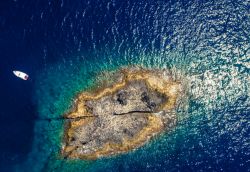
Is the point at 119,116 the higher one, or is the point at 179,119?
the point at 119,116

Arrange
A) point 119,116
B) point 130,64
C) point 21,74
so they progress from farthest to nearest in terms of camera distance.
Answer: point 130,64
point 21,74
point 119,116

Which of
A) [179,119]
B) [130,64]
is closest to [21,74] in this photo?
[130,64]

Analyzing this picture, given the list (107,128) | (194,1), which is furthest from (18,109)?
(194,1)

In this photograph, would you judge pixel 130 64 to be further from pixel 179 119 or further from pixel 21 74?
pixel 21 74

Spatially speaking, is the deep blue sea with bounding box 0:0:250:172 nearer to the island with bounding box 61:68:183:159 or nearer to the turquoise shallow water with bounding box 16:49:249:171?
the turquoise shallow water with bounding box 16:49:249:171

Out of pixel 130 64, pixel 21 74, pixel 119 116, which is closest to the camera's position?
pixel 119 116

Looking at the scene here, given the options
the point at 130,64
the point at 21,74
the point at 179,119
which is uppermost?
the point at 130,64
